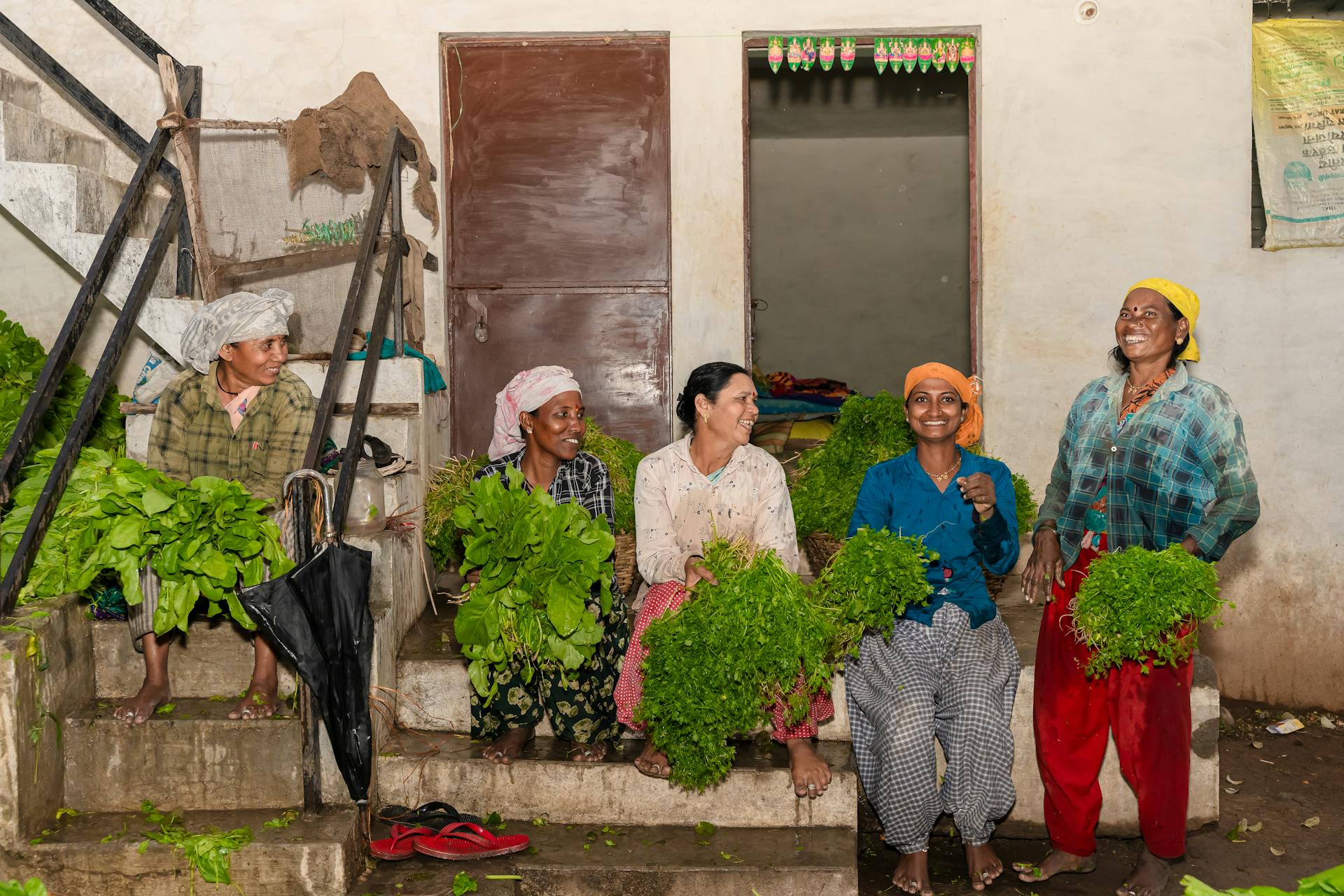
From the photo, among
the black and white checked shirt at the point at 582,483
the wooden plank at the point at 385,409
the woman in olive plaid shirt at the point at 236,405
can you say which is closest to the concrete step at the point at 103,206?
the wooden plank at the point at 385,409

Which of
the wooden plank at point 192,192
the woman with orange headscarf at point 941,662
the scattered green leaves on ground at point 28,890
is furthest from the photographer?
the wooden plank at point 192,192

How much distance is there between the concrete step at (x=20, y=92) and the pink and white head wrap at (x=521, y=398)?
312cm

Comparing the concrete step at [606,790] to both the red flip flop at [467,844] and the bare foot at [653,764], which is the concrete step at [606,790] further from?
the red flip flop at [467,844]

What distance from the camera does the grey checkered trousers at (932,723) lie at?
12.8ft

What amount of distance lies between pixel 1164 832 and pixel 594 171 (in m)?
4.08

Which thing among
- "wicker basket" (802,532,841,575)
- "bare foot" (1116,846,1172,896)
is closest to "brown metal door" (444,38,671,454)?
"wicker basket" (802,532,841,575)

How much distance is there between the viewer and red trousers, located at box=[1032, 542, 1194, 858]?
12.9 ft

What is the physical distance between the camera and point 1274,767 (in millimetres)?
5359

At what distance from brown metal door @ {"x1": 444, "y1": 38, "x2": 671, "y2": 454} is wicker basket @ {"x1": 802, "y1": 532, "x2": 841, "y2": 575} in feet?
4.50

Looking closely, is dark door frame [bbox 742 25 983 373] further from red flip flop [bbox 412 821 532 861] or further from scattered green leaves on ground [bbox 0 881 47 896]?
scattered green leaves on ground [bbox 0 881 47 896]

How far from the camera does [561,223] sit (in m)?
6.16

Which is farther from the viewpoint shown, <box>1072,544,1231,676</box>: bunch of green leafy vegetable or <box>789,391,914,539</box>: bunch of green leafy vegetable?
<box>789,391,914,539</box>: bunch of green leafy vegetable

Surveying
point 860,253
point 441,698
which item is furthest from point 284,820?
point 860,253

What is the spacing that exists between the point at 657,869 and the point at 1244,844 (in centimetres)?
234
